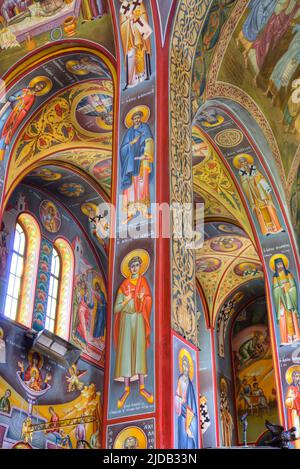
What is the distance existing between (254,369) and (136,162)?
12.4 meters

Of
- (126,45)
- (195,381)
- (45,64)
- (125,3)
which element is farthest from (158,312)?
(45,64)

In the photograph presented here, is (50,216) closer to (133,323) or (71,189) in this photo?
(71,189)

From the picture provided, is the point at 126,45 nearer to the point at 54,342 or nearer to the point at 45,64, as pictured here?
the point at 45,64

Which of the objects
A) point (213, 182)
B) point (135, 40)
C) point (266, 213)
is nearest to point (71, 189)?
point (213, 182)

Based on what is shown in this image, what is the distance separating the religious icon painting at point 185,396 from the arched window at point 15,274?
679 cm

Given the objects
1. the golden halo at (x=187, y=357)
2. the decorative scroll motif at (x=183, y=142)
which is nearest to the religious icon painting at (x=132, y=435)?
the golden halo at (x=187, y=357)

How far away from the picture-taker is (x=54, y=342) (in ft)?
41.9

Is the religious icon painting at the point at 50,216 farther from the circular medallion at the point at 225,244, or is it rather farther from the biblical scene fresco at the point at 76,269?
the circular medallion at the point at 225,244

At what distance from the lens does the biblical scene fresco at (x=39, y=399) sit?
11.5 meters

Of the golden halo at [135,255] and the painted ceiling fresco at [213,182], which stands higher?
the painted ceiling fresco at [213,182]

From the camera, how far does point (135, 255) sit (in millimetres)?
7043

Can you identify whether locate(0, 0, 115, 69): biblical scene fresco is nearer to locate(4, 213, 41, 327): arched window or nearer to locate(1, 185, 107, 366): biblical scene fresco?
locate(1, 185, 107, 366): biblical scene fresco

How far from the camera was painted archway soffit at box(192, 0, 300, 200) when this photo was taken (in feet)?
32.8

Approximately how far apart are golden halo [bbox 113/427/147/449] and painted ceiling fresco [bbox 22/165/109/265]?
8.56 meters
